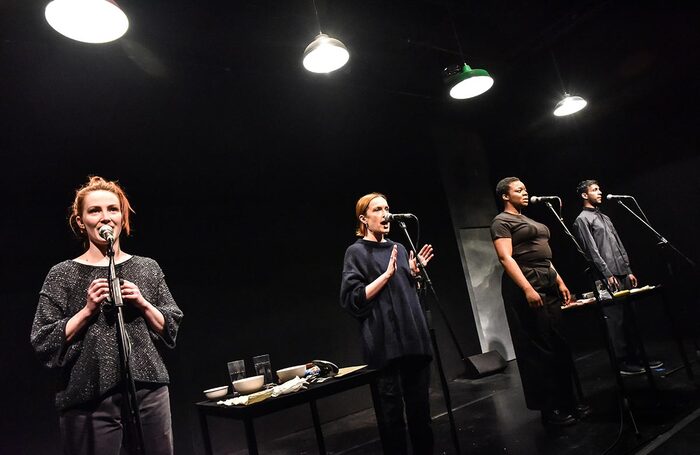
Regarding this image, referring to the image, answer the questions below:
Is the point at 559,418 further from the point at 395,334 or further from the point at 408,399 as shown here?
the point at 395,334

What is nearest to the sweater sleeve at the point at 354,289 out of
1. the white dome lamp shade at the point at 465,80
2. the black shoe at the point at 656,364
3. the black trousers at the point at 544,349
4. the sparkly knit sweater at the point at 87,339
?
the sparkly knit sweater at the point at 87,339

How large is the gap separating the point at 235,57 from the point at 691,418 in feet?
16.1

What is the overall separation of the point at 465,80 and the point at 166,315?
3840 mm

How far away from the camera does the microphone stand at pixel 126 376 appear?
1.41m

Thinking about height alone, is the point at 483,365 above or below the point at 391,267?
below

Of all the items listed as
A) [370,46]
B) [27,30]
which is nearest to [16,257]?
[27,30]

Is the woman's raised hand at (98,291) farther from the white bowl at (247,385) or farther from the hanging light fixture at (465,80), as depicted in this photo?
the hanging light fixture at (465,80)

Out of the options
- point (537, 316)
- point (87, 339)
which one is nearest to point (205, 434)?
point (87, 339)

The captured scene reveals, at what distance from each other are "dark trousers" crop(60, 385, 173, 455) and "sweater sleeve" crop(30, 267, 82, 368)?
194 mm

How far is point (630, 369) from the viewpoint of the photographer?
176 inches

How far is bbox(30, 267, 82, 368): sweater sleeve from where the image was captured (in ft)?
5.22

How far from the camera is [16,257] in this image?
3.56m

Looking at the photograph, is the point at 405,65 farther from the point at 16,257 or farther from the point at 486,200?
the point at 16,257

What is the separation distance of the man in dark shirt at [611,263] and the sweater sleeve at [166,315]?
4.06 meters
